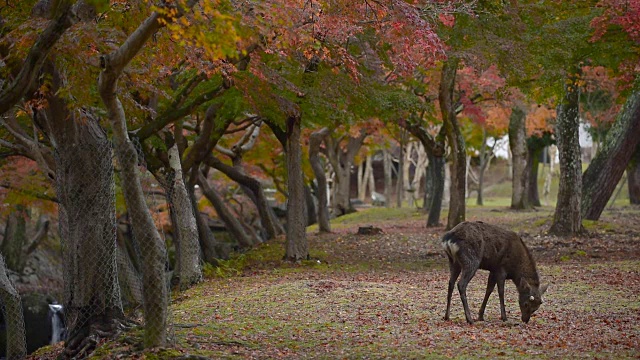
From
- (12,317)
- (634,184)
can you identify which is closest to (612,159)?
(634,184)

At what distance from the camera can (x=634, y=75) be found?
20.6 metres

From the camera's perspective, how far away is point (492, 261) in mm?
12078

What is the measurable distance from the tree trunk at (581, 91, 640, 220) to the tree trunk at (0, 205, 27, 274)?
19.4m

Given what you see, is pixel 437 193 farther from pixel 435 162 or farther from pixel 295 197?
pixel 295 197

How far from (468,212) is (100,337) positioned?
2834 cm

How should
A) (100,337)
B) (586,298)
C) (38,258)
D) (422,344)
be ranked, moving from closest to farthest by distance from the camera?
(422,344)
(100,337)
(586,298)
(38,258)

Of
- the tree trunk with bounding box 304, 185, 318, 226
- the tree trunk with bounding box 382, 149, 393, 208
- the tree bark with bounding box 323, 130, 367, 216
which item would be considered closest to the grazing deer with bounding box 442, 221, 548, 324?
the tree trunk with bounding box 304, 185, 318, 226

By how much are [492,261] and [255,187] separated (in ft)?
54.4

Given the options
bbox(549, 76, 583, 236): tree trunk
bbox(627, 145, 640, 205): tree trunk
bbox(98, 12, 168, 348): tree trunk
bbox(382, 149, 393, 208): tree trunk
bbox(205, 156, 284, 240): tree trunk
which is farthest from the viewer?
bbox(382, 149, 393, 208): tree trunk

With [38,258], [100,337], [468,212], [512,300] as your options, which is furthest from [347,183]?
[100,337]

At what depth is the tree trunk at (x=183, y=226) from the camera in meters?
19.1

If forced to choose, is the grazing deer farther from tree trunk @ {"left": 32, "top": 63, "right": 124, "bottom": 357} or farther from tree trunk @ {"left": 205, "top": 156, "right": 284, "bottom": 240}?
tree trunk @ {"left": 205, "top": 156, "right": 284, "bottom": 240}

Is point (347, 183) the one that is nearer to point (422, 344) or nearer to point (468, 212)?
point (468, 212)

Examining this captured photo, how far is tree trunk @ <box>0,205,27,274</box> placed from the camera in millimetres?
30672
